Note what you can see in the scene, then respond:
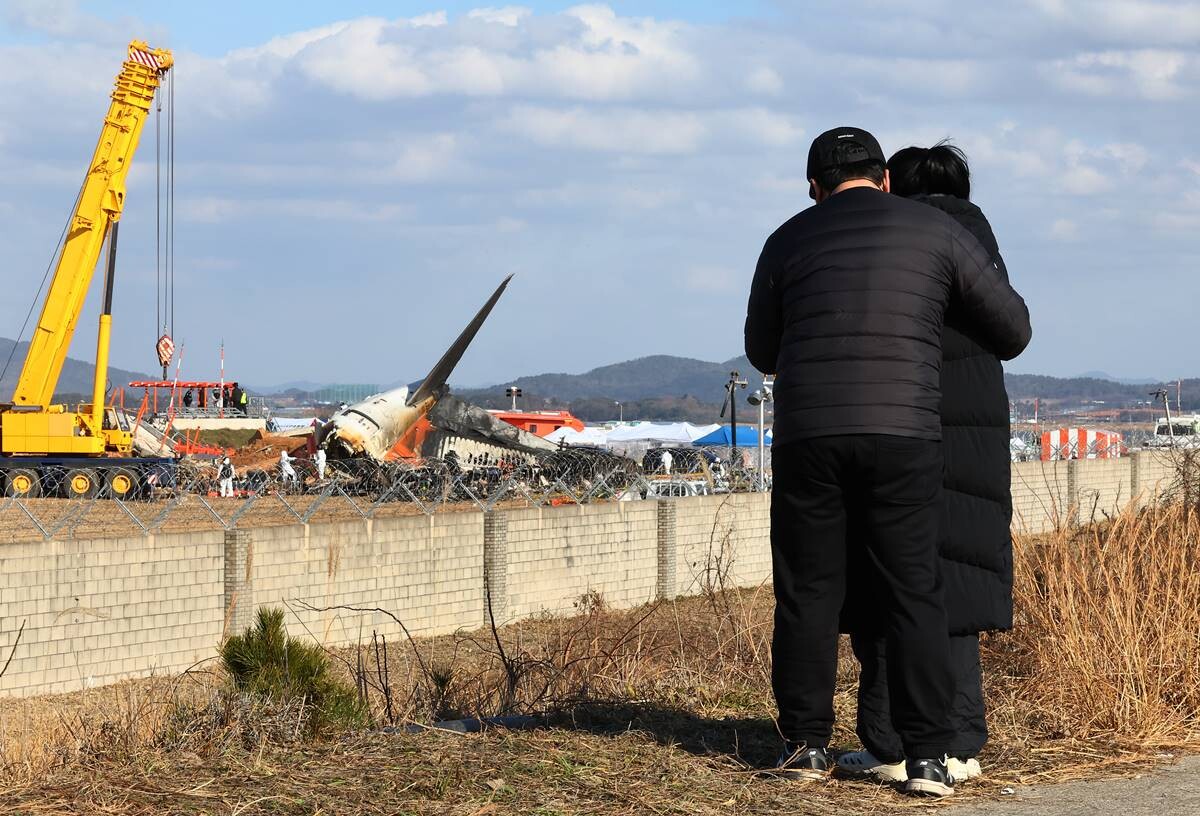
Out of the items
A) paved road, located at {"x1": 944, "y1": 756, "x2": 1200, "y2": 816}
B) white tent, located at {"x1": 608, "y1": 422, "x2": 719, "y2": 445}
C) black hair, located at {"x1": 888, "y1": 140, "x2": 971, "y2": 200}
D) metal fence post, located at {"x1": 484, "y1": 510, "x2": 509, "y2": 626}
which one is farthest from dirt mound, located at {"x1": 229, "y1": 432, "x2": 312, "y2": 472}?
paved road, located at {"x1": 944, "y1": 756, "x2": 1200, "y2": 816}

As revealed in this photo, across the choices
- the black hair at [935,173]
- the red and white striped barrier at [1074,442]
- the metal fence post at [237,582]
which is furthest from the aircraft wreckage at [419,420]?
the black hair at [935,173]

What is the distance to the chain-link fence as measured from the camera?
86.4 ft

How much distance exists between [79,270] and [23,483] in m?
5.68

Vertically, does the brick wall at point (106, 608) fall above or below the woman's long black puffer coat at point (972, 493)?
below

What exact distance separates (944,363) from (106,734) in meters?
3.21

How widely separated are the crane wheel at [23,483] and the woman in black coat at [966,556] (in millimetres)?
29923

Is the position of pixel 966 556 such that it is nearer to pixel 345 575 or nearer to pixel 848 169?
pixel 848 169

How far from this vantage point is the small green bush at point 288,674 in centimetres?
534

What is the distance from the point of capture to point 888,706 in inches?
176

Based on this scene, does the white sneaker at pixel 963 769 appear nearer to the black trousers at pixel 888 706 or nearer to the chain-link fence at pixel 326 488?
the black trousers at pixel 888 706

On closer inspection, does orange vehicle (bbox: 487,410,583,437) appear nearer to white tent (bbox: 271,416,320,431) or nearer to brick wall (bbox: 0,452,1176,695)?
white tent (bbox: 271,416,320,431)

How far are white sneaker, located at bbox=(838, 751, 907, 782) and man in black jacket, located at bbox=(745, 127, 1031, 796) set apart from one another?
0.12m

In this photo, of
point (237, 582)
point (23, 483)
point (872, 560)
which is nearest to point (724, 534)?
point (237, 582)

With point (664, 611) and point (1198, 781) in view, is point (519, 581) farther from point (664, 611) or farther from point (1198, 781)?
point (1198, 781)
